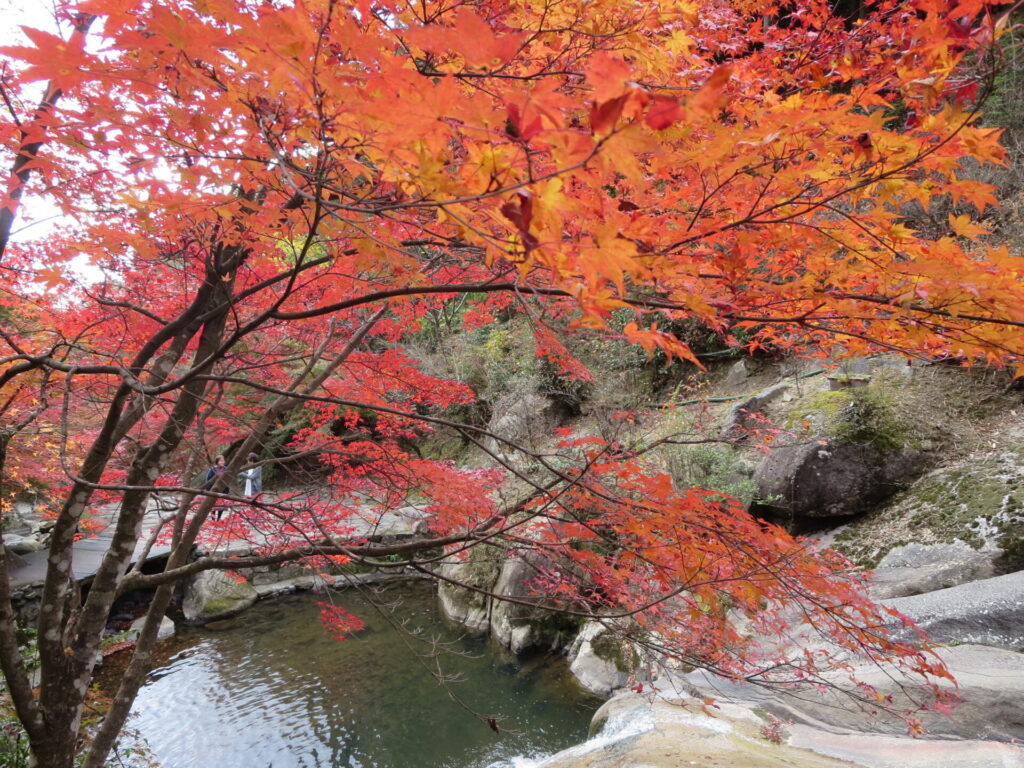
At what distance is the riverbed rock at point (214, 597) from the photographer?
8.73 metres

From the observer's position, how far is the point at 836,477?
6402 millimetres

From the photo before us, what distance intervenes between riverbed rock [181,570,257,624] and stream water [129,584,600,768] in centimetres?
64

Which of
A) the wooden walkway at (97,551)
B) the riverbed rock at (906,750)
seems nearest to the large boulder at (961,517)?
the riverbed rock at (906,750)

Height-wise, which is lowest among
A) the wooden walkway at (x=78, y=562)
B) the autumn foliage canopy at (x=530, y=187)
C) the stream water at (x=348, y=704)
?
the stream water at (x=348, y=704)

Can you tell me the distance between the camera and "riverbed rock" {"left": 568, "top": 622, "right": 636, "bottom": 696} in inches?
231

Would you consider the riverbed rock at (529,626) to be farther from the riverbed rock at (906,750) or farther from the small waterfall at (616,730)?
the riverbed rock at (906,750)

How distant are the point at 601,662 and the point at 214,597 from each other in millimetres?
6798

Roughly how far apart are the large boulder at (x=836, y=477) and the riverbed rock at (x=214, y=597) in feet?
28.5

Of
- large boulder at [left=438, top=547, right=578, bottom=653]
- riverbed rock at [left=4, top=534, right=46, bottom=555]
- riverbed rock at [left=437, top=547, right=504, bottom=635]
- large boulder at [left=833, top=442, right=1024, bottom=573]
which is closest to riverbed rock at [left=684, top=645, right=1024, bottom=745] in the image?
large boulder at [left=833, top=442, right=1024, bottom=573]

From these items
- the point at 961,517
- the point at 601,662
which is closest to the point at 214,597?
the point at 601,662

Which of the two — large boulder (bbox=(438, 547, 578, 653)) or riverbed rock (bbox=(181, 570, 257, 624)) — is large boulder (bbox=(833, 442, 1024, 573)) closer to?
large boulder (bbox=(438, 547, 578, 653))

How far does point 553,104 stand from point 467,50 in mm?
226

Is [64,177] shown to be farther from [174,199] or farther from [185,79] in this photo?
[185,79]

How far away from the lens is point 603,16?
2.23 meters
